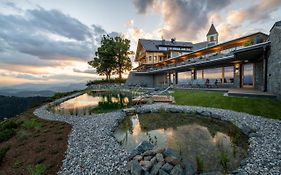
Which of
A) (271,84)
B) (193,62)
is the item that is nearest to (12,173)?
(271,84)

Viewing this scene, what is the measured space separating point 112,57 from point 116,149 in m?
41.5

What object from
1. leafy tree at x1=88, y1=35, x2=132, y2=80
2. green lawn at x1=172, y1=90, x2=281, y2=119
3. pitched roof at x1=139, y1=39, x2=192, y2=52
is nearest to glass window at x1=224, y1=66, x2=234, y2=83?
green lawn at x1=172, y1=90, x2=281, y2=119

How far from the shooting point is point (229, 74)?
1989 centimetres

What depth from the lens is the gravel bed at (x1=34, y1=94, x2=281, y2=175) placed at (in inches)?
170

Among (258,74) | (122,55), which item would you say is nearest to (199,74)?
(258,74)

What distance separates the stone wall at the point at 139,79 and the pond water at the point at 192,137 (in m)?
27.2

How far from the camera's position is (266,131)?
6.39 meters

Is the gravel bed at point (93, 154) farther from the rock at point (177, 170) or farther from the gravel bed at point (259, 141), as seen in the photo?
the gravel bed at point (259, 141)

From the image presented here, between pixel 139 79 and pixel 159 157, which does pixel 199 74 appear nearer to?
pixel 139 79

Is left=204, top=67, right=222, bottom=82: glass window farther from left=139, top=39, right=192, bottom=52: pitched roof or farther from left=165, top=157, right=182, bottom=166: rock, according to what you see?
left=139, top=39, right=192, bottom=52: pitched roof

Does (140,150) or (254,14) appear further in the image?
(254,14)

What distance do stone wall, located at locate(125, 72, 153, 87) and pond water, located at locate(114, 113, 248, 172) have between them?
89.1 feet

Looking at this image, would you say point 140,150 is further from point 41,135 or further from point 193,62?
point 193,62

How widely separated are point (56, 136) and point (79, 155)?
2.78 m
